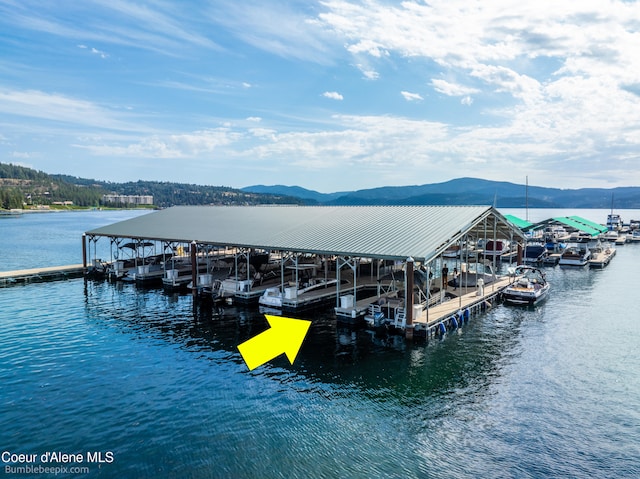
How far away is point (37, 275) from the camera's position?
49.6m

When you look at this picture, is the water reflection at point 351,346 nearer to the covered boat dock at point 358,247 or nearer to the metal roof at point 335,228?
the covered boat dock at point 358,247

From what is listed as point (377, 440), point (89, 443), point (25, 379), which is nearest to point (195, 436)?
point (89, 443)

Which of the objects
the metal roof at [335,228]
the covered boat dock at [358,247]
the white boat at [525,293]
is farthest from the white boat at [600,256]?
the white boat at [525,293]

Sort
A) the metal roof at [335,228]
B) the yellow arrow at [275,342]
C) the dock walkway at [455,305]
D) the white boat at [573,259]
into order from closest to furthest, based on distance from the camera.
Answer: the yellow arrow at [275,342]
the dock walkway at [455,305]
the metal roof at [335,228]
the white boat at [573,259]

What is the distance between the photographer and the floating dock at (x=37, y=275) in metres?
47.4

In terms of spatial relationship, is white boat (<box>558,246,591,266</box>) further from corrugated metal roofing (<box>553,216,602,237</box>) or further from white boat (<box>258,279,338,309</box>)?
white boat (<box>258,279,338,309</box>)

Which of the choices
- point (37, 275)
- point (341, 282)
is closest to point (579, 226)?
point (341, 282)

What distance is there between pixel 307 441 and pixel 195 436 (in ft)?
14.2

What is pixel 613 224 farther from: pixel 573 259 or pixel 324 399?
pixel 324 399

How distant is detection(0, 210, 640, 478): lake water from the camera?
49.0 ft

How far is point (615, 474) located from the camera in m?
14.3

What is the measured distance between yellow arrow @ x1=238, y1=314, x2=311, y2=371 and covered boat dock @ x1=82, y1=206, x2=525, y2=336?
232 cm

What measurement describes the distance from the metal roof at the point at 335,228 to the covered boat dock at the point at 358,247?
0.28ft

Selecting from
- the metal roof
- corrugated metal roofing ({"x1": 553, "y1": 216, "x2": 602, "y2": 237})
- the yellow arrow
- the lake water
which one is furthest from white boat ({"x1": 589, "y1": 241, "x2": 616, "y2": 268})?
the yellow arrow
